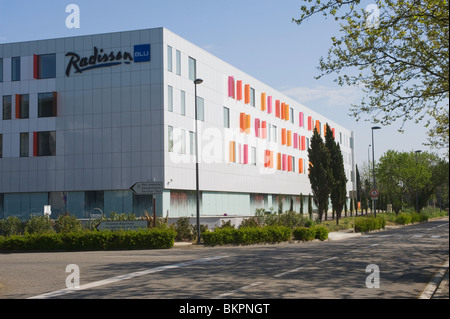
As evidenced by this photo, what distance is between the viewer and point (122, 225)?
26250 millimetres

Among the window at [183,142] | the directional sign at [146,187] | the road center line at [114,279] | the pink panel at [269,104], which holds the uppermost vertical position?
the pink panel at [269,104]

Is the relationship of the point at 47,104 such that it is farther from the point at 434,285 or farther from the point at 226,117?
the point at 434,285

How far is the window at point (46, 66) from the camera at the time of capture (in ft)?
145

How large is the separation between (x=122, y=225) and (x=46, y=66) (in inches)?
940

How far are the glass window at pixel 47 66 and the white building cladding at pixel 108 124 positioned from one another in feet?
0.28

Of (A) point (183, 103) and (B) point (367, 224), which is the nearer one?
(B) point (367, 224)

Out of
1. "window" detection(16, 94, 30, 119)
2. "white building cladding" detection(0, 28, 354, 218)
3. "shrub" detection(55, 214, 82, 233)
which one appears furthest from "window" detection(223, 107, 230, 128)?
"shrub" detection(55, 214, 82, 233)

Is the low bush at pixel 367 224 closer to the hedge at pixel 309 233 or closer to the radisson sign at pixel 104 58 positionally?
the hedge at pixel 309 233

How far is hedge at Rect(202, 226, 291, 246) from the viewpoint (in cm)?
2612

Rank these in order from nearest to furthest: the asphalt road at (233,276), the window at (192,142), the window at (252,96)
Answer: the asphalt road at (233,276) → the window at (192,142) → the window at (252,96)

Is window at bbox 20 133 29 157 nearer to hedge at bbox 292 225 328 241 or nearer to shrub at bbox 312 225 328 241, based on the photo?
hedge at bbox 292 225 328 241

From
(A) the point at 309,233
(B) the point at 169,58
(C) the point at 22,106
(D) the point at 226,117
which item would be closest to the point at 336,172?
(D) the point at 226,117

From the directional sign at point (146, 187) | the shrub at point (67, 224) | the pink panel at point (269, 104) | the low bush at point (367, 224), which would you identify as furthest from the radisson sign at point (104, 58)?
the pink panel at point (269, 104)
